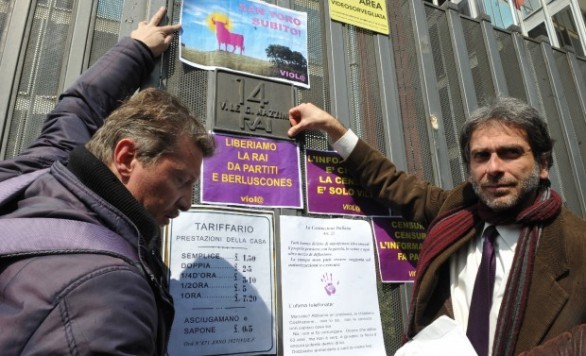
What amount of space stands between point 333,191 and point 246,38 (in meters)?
0.84

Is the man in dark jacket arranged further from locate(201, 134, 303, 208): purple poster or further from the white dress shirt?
the white dress shirt

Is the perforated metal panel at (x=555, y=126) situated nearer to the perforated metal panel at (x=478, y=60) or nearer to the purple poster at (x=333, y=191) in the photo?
the perforated metal panel at (x=478, y=60)

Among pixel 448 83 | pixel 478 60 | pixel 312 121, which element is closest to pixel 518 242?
pixel 312 121

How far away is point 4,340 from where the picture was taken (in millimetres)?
669

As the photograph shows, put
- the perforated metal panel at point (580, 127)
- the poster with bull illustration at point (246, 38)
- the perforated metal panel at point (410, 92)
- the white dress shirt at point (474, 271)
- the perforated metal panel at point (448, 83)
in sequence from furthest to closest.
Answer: the perforated metal panel at point (580, 127), the perforated metal panel at point (448, 83), the perforated metal panel at point (410, 92), the poster with bull illustration at point (246, 38), the white dress shirt at point (474, 271)

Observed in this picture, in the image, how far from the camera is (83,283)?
2.43 feet

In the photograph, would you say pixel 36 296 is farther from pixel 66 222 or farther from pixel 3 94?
pixel 3 94

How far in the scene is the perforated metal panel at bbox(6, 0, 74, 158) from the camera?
4.90 ft

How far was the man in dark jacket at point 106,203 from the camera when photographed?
0.71 metres

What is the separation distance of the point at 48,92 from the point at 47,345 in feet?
4.00

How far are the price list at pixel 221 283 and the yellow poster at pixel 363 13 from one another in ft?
4.16

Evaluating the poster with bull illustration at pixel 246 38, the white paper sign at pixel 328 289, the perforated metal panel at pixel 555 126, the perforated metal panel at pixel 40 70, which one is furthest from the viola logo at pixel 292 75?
the perforated metal panel at pixel 555 126

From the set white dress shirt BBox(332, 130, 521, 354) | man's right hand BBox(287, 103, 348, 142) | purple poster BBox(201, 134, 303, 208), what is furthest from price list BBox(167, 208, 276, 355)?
white dress shirt BBox(332, 130, 521, 354)

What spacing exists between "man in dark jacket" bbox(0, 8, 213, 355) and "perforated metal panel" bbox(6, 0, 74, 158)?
0.13 metres
